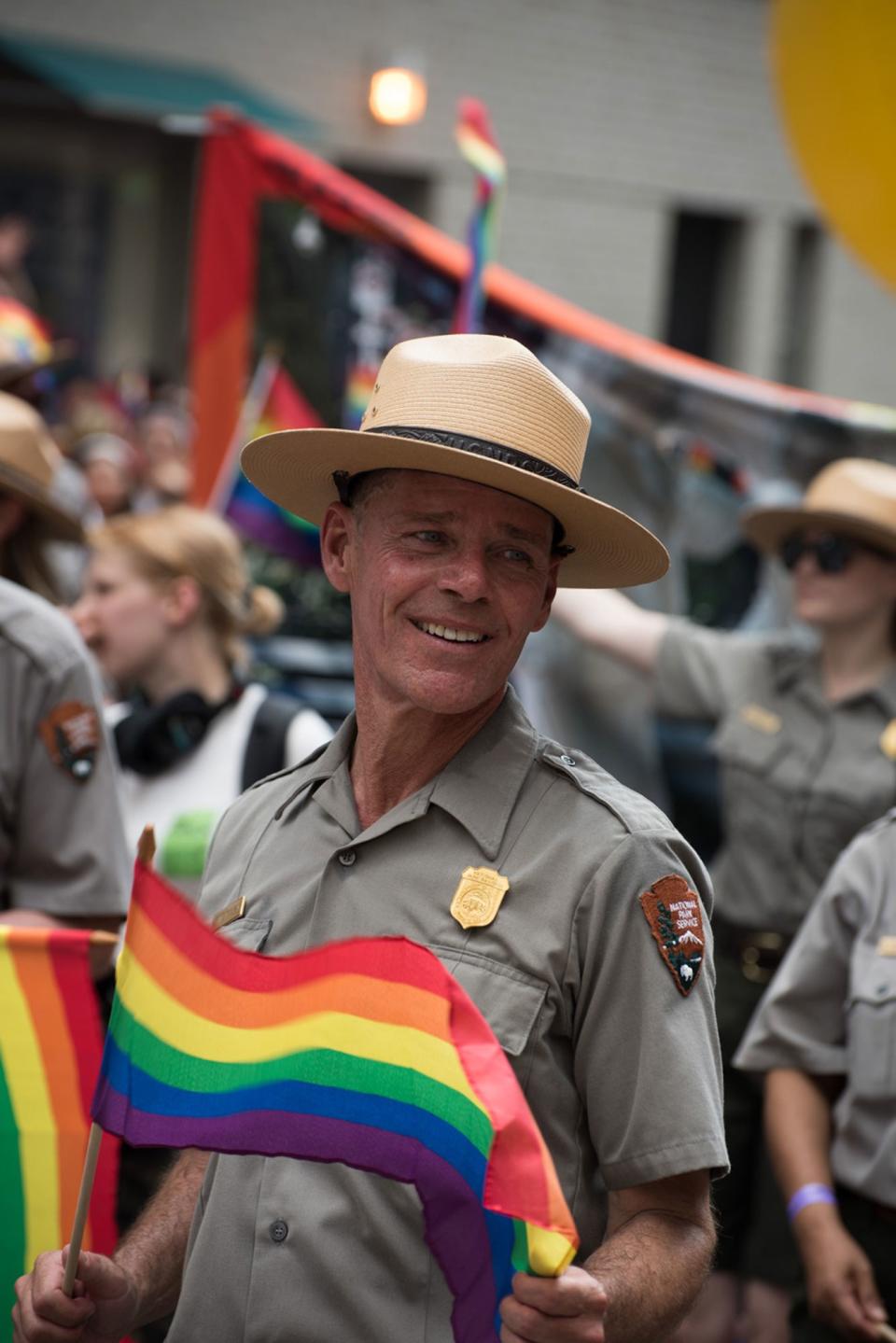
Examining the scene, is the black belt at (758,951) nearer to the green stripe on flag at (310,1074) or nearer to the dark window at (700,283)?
the green stripe on flag at (310,1074)

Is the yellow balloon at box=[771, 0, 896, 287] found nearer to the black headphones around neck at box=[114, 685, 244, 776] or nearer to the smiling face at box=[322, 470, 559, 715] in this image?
the black headphones around neck at box=[114, 685, 244, 776]

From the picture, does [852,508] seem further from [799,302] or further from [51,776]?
[799,302]

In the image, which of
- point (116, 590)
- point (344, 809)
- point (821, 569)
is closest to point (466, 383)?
point (344, 809)

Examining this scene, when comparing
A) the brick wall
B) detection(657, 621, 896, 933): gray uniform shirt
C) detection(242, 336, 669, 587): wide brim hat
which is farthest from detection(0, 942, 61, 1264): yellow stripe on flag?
the brick wall

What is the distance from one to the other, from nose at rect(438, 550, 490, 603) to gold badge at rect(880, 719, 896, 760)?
8.15 feet

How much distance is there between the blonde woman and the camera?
3896 millimetres

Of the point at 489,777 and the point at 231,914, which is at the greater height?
the point at 489,777

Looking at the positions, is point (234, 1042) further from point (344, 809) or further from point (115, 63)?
point (115, 63)

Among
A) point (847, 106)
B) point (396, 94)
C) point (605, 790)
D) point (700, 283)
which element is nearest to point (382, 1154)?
point (605, 790)

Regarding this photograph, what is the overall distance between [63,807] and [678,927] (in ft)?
5.07

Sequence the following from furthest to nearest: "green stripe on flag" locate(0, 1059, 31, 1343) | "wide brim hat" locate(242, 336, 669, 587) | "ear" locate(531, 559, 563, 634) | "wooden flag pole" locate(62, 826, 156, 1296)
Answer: "green stripe on flag" locate(0, 1059, 31, 1343) < "ear" locate(531, 559, 563, 634) < "wide brim hat" locate(242, 336, 669, 587) < "wooden flag pole" locate(62, 826, 156, 1296)

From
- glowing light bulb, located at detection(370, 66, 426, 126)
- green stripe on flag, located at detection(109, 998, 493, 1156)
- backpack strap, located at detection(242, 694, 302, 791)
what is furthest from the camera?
glowing light bulb, located at detection(370, 66, 426, 126)

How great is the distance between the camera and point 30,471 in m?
3.82

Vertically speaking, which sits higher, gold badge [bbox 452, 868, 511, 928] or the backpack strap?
gold badge [bbox 452, 868, 511, 928]
